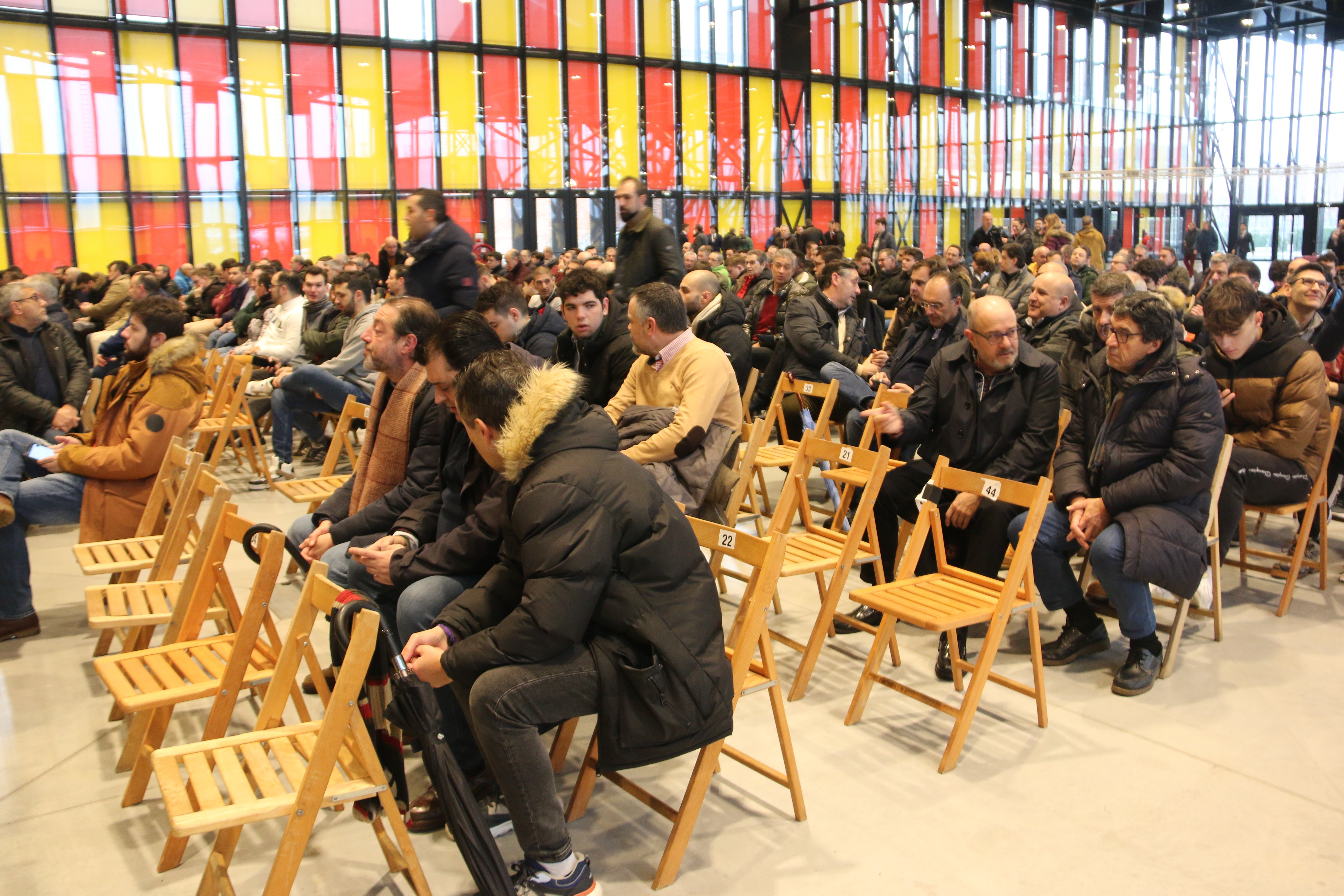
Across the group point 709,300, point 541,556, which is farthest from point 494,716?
point 709,300

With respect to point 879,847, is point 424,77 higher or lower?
higher

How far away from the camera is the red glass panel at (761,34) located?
712 inches

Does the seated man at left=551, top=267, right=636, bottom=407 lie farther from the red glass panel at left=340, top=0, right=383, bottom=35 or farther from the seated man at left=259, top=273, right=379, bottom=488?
the red glass panel at left=340, top=0, right=383, bottom=35

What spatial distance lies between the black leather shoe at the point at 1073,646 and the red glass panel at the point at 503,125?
13.7 meters

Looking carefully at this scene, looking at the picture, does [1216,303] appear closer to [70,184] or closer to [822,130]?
[70,184]

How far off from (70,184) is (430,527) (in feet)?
43.3

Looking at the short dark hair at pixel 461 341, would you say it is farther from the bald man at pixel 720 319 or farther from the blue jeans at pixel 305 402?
the blue jeans at pixel 305 402

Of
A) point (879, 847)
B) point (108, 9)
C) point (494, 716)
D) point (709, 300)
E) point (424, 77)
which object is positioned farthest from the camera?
point (424, 77)

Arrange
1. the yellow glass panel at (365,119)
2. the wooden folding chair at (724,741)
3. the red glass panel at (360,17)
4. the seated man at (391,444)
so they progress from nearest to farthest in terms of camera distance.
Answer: the wooden folding chair at (724,741)
the seated man at (391,444)
the red glass panel at (360,17)
the yellow glass panel at (365,119)

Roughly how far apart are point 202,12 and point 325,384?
33.5ft

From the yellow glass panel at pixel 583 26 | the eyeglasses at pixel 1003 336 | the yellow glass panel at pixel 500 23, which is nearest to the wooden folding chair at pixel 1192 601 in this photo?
the eyeglasses at pixel 1003 336

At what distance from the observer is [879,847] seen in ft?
8.43

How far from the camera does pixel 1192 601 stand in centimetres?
379

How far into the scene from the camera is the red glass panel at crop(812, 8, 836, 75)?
19.0 m
